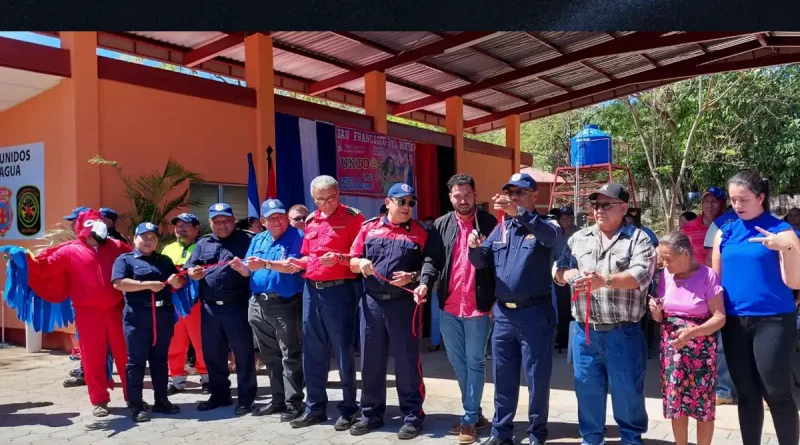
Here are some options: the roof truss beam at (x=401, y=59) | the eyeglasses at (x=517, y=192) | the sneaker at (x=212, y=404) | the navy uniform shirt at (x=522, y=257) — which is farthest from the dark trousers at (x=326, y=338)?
the roof truss beam at (x=401, y=59)

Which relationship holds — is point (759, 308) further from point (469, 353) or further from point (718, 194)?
point (718, 194)

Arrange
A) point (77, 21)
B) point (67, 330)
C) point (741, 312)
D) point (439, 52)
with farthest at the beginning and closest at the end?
point (439, 52), point (67, 330), point (741, 312), point (77, 21)

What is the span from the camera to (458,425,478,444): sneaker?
4559 millimetres

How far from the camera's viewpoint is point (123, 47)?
10.6 m

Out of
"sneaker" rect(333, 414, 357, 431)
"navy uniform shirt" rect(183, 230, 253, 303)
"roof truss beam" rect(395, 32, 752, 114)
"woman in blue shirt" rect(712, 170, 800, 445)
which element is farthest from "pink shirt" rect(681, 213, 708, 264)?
"roof truss beam" rect(395, 32, 752, 114)

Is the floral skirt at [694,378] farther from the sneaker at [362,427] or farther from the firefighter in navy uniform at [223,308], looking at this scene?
the firefighter in navy uniform at [223,308]

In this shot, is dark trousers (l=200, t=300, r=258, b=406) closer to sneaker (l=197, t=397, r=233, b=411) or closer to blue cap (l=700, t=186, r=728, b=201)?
sneaker (l=197, t=397, r=233, b=411)

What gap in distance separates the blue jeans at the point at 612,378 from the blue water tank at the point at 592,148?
43.9ft

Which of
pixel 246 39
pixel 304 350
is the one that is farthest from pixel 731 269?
pixel 246 39

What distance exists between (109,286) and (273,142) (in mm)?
5443

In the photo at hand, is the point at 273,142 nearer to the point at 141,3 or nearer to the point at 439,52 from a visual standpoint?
the point at 439,52

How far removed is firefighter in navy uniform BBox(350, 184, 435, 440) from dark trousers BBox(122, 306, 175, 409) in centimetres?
188

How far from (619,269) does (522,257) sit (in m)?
0.64

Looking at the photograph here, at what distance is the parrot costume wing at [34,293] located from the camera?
530 cm
